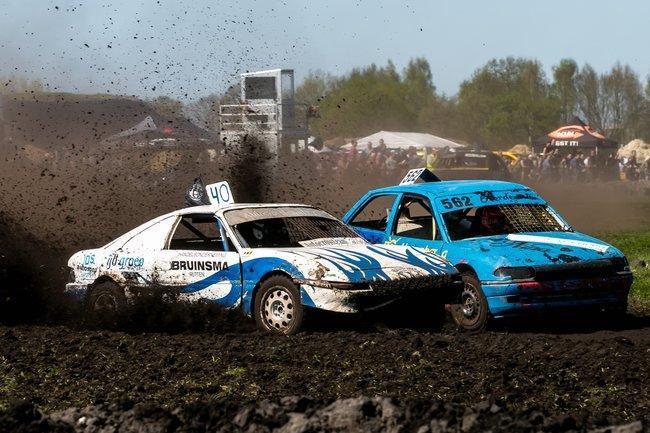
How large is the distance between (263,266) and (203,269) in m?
0.75

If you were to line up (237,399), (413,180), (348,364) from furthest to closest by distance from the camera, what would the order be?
1. (413,180)
2. (348,364)
3. (237,399)

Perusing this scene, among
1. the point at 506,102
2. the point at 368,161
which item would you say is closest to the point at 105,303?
the point at 368,161

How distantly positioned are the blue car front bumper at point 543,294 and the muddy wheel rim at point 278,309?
6.07 feet

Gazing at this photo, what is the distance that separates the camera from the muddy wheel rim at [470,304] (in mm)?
10578

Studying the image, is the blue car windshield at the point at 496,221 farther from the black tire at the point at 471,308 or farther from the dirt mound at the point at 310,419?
the dirt mound at the point at 310,419

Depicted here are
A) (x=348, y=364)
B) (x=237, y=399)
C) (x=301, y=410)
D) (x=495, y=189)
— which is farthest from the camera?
(x=495, y=189)

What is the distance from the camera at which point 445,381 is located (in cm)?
729

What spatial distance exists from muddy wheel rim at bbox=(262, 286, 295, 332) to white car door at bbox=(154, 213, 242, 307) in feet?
1.19

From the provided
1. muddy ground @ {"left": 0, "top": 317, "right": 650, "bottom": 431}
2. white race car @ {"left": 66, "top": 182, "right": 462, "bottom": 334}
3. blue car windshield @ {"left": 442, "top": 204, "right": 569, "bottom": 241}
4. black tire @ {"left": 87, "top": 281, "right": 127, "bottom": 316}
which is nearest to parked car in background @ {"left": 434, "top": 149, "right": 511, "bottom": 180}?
blue car windshield @ {"left": 442, "top": 204, "right": 569, "bottom": 241}

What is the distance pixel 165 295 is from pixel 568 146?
120 feet

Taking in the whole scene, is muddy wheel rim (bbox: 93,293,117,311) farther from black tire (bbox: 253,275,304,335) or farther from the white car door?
black tire (bbox: 253,275,304,335)

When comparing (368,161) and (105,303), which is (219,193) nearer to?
(105,303)

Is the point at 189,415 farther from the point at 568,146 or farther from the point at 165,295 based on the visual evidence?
the point at 568,146

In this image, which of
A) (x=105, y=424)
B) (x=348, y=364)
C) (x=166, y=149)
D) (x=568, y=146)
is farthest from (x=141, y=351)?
(x=568, y=146)
